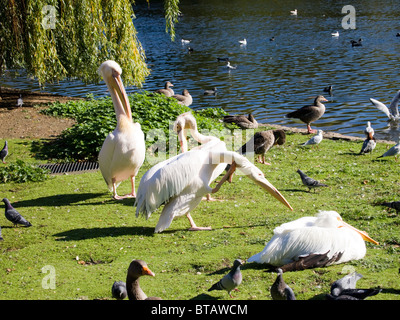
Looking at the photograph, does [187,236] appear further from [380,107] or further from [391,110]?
[391,110]

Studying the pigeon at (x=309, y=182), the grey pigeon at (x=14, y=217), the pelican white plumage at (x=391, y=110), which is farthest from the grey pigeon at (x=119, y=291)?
the pelican white plumage at (x=391, y=110)

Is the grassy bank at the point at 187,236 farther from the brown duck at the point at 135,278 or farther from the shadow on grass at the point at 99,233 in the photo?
the brown duck at the point at 135,278

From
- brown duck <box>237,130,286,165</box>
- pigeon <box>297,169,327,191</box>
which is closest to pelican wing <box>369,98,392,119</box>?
brown duck <box>237,130,286,165</box>

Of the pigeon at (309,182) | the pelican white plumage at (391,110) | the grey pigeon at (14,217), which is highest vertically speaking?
the grey pigeon at (14,217)

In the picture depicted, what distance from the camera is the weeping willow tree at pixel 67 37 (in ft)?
43.9

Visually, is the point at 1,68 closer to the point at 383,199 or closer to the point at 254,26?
the point at 383,199

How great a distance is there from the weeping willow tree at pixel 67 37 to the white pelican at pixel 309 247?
32.5 feet

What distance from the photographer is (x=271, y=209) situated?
311 inches

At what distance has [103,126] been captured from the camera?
11.5m

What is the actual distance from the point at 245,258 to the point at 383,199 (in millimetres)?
3027

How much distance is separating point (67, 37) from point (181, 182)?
9170 mm
